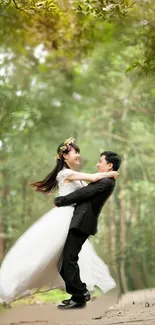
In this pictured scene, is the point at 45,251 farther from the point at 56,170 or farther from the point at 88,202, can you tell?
the point at 56,170

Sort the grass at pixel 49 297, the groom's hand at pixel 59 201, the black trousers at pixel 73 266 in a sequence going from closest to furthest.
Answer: the black trousers at pixel 73 266
the groom's hand at pixel 59 201
the grass at pixel 49 297

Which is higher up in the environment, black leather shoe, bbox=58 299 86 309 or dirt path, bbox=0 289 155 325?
black leather shoe, bbox=58 299 86 309

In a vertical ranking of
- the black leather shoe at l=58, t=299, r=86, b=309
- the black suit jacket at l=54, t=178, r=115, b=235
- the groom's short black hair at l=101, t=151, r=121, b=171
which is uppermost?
the groom's short black hair at l=101, t=151, r=121, b=171

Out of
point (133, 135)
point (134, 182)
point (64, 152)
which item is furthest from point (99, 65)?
point (64, 152)

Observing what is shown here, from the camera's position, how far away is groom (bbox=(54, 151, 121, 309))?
3115 mm

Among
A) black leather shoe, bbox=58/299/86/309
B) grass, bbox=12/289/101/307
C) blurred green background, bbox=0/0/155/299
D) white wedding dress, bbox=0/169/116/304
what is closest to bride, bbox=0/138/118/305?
white wedding dress, bbox=0/169/116/304

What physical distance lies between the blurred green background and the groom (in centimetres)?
198

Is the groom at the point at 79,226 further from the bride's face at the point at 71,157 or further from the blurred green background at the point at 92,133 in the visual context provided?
the blurred green background at the point at 92,133

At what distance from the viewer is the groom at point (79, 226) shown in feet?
10.2

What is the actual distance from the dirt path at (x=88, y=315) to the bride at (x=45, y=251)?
23 centimetres

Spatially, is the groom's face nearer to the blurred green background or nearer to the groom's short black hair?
the groom's short black hair

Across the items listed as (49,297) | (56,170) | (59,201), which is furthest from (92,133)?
(59,201)

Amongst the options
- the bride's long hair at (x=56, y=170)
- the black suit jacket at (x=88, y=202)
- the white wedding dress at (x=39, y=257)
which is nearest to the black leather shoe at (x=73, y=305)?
the white wedding dress at (x=39, y=257)

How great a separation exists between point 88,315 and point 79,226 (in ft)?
2.22
